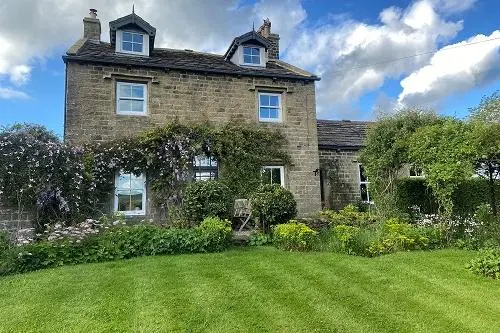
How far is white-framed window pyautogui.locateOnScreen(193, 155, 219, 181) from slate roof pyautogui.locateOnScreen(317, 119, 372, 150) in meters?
5.42

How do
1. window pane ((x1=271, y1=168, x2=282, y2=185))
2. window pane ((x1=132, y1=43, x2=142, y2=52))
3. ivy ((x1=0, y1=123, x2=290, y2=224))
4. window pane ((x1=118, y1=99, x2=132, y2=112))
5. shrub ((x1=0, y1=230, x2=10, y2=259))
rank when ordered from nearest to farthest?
shrub ((x1=0, y1=230, x2=10, y2=259)) → ivy ((x1=0, y1=123, x2=290, y2=224)) → window pane ((x1=118, y1=99, x2=132, y2=112)) → window pane ((x1=132, y1=43, x2=142, y2=52)) → window pane ((x1=271, y1=168, x2=282, y2=185))

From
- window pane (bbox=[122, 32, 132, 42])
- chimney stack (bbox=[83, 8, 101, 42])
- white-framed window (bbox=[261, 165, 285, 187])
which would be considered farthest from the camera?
chimney stack (bbox=[83, 8, 101, 42])

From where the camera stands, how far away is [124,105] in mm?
14656

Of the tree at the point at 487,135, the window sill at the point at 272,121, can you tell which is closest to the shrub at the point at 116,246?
the window sill at the point at 272,121

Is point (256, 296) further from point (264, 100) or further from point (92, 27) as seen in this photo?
point (92, 27)

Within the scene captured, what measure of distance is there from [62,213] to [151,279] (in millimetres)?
6640

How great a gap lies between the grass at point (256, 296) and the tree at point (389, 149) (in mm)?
4718

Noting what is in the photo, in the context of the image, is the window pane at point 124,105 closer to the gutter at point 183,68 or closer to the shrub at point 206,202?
the gutter at point 183,68

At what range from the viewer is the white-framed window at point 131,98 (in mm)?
14602

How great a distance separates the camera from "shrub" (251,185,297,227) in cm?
1204

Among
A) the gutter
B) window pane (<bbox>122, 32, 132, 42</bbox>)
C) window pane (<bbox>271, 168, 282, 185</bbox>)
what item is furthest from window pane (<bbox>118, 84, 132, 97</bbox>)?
window pane (<bbox>271, 168, 282, 185</bbox>)

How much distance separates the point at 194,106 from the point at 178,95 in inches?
30.0

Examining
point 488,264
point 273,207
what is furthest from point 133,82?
point 488,264

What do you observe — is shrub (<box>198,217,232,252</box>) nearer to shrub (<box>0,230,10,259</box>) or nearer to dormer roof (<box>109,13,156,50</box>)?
shrub (<box>0,230,10,259</box>)
